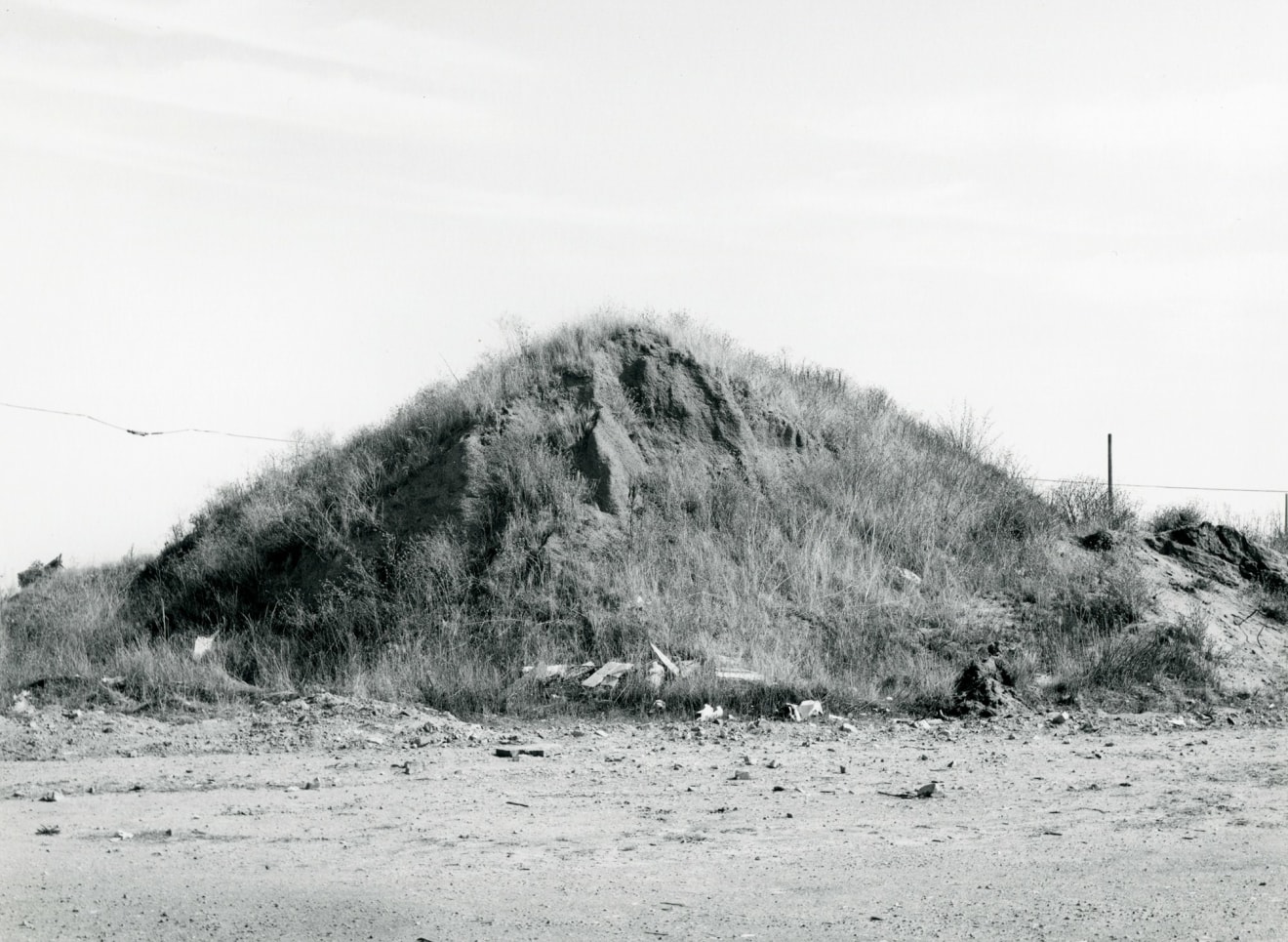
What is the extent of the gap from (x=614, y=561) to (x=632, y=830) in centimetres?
681

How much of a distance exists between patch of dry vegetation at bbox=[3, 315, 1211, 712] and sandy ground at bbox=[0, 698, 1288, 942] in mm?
1582

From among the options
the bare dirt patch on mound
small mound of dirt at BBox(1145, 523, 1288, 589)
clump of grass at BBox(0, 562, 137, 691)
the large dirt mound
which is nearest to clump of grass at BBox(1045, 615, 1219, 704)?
the bare dirt patch on mound

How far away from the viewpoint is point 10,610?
1639 cm

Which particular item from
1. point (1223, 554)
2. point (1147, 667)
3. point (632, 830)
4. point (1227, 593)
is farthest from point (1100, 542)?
point (632, 830)

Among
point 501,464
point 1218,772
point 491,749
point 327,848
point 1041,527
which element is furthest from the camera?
point 1041,527

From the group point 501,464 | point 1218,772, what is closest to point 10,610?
point 501,464

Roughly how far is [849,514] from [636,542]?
2944 mm

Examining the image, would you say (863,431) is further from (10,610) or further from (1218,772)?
(10,610)

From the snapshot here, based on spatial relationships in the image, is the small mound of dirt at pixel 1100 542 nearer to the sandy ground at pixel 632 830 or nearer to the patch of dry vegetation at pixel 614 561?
the patch of dry vegetation at pixel 614 561

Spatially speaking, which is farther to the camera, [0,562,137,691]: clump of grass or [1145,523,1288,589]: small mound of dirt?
[1145,523,1288,589]: small mound of dirt

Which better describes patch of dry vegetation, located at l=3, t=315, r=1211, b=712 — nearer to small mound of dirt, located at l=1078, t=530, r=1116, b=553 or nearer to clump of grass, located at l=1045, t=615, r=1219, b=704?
clump of grass, located at l=1045, t=615, r=1219, b=704

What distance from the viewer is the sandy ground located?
501 centimetres

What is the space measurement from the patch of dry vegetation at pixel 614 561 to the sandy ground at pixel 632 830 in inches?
62.3

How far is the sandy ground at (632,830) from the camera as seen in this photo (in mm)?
5008
